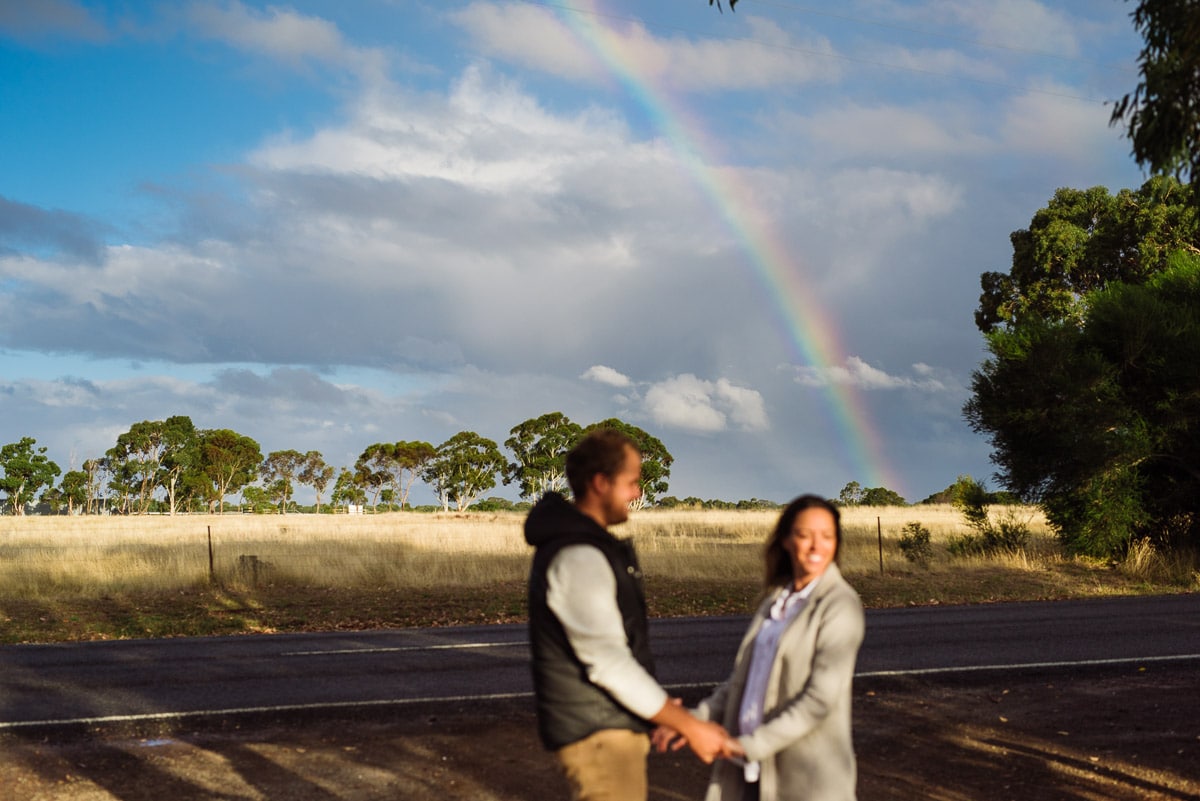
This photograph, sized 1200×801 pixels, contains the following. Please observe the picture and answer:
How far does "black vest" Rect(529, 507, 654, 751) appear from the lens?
3.21 m

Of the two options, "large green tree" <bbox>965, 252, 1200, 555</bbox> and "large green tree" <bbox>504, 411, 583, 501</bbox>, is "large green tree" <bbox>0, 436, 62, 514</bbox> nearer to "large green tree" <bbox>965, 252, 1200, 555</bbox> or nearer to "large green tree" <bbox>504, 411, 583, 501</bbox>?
"large green tree" <bbox>504, 411, 583, 501</bbox>

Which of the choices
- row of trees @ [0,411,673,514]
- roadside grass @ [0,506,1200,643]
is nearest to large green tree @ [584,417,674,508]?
row of trees @ [0,411,673,514]

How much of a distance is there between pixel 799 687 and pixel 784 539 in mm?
492

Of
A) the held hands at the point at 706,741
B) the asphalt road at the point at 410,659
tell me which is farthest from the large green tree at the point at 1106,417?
the held hands at the point at 706,741

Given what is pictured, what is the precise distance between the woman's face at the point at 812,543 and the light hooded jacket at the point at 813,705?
0.05 m

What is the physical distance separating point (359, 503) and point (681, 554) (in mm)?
81591

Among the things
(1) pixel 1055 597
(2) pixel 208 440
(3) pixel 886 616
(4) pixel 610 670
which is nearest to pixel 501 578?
(3) pixel 886 616

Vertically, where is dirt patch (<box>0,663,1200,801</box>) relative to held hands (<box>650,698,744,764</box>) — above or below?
below

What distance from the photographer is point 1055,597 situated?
66.0 ft

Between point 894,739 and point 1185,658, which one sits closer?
point 894,739

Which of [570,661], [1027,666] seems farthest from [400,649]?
[570,661]

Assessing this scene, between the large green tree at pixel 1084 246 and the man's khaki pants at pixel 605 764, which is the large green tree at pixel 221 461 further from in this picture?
the man's khaki pants at pixel 605 764

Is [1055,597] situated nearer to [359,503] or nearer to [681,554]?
[681,554]

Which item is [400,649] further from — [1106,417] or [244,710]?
[1106,417]
